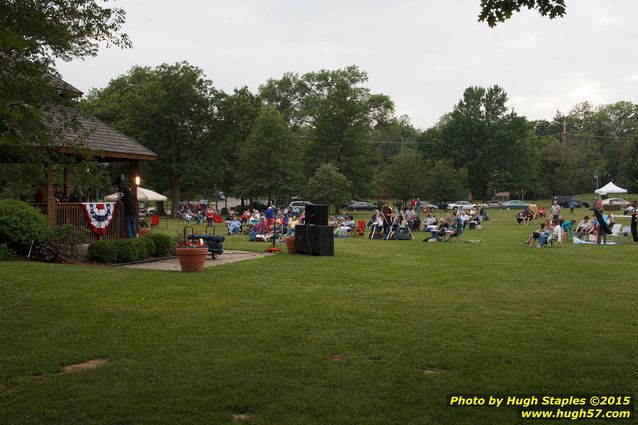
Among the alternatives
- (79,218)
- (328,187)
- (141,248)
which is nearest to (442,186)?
(328,187)

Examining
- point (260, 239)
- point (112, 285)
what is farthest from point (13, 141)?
point (260, 239)

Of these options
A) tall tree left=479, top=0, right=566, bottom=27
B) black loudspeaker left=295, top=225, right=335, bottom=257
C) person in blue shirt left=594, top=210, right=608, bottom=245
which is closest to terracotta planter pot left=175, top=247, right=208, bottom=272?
black loudspeaker left=295, top=225, right=335, bottom=257

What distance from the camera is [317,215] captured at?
741 inches

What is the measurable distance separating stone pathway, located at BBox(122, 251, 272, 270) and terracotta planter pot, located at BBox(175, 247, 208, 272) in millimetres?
1260

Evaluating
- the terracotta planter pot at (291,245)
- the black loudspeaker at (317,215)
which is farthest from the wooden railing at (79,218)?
the black loudspeaker at (317,215)

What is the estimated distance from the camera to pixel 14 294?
1023cm

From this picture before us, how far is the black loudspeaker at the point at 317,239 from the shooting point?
18.2m

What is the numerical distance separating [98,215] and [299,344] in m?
12.5

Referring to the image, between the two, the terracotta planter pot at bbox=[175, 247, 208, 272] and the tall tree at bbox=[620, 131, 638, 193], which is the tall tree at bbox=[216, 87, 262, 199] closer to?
the terracotta planter pot at bbox=[175, 247, 208, 272]

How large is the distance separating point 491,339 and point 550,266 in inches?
364

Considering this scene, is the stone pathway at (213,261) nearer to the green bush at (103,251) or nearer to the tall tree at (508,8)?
the green bush at (103,251)

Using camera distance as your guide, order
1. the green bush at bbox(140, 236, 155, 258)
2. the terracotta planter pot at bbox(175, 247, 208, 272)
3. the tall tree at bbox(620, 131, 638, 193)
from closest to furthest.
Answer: the terracotta planter pot at bbox(175, 247, 208, 272) < the green bush at bbox(140, 236, 155, 258) < the tall tree at bbox(620, 131, 638, 193)

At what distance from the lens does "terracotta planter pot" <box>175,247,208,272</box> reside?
533 inches

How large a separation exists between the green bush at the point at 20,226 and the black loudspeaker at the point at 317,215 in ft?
24.7
